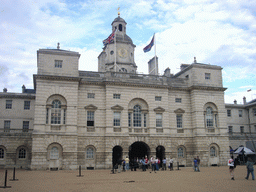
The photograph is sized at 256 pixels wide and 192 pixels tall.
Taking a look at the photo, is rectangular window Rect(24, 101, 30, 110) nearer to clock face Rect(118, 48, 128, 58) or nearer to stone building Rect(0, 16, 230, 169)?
stone building Rect(0, 16, 230, 169)

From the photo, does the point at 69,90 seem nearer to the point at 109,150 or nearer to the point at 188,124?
the point at 109,150

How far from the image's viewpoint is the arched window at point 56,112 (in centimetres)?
3406

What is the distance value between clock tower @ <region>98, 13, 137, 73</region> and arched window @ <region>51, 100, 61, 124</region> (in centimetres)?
1402

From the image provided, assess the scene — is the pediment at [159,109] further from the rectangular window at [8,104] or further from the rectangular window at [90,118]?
the rectangular window at [8,104]

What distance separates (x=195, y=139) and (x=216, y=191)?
24845 millimetres

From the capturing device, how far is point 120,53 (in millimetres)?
48281

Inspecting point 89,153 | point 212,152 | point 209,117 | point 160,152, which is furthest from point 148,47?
point 89,153

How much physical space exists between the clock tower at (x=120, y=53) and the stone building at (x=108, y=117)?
11.4ft

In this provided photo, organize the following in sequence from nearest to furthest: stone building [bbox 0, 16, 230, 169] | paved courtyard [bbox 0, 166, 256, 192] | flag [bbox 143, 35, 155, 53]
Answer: paved courtyard [bbox 0, 166, 256, 192] < stone building [bbox 0, 16, 230, 169] < flag [bbox 143, 35, 155, 53]

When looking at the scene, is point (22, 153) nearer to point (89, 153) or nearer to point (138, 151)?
point (89, 153)

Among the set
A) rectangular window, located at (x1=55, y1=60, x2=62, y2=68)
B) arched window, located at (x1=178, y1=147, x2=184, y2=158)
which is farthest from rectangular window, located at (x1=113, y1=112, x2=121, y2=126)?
arched window, located at (x1=178, y1=147, x2=184, y2=158)

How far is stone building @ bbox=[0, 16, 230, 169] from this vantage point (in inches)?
1328

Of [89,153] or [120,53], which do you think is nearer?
[89,153]

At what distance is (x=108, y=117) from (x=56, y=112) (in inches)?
263
